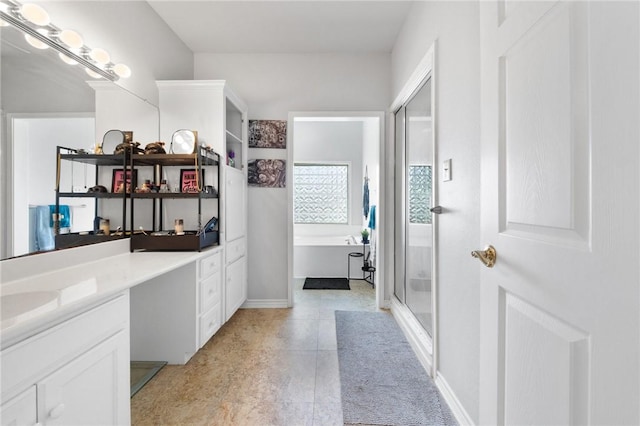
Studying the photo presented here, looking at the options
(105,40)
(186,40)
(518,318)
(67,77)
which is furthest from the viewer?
(186,40)

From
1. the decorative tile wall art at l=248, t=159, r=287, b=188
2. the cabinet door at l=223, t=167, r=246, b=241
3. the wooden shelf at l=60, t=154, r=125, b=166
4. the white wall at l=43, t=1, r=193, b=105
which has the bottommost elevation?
the cabinet door at l=223, t=167, r=246, b=241

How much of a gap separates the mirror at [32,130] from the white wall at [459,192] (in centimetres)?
205

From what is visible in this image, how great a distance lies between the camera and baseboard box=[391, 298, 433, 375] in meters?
2.01

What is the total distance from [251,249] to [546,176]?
2841mm

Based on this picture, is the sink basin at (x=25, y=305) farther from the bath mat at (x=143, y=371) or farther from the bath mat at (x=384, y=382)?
the bath mat at (x=384, y=382)

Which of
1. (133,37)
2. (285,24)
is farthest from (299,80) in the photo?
(133,37)

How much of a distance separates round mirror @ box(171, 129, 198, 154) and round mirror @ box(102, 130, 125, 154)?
421 mm

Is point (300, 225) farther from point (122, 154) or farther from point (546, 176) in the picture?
point (546, 176)

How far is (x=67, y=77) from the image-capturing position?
1632 mm

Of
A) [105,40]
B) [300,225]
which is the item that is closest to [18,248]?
[105,40]

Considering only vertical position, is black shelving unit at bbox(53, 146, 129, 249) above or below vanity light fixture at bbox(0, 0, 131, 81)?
Result: below

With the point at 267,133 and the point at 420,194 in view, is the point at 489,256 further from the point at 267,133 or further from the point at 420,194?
the point at 267,133

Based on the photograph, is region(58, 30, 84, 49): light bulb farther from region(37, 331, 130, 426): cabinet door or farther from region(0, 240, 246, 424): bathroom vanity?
region(37, 331, 130, 426): cabinet door

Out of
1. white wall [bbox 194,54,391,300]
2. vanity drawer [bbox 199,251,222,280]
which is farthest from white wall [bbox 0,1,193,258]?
vanity drawer [bbox 199,251,222,280]
